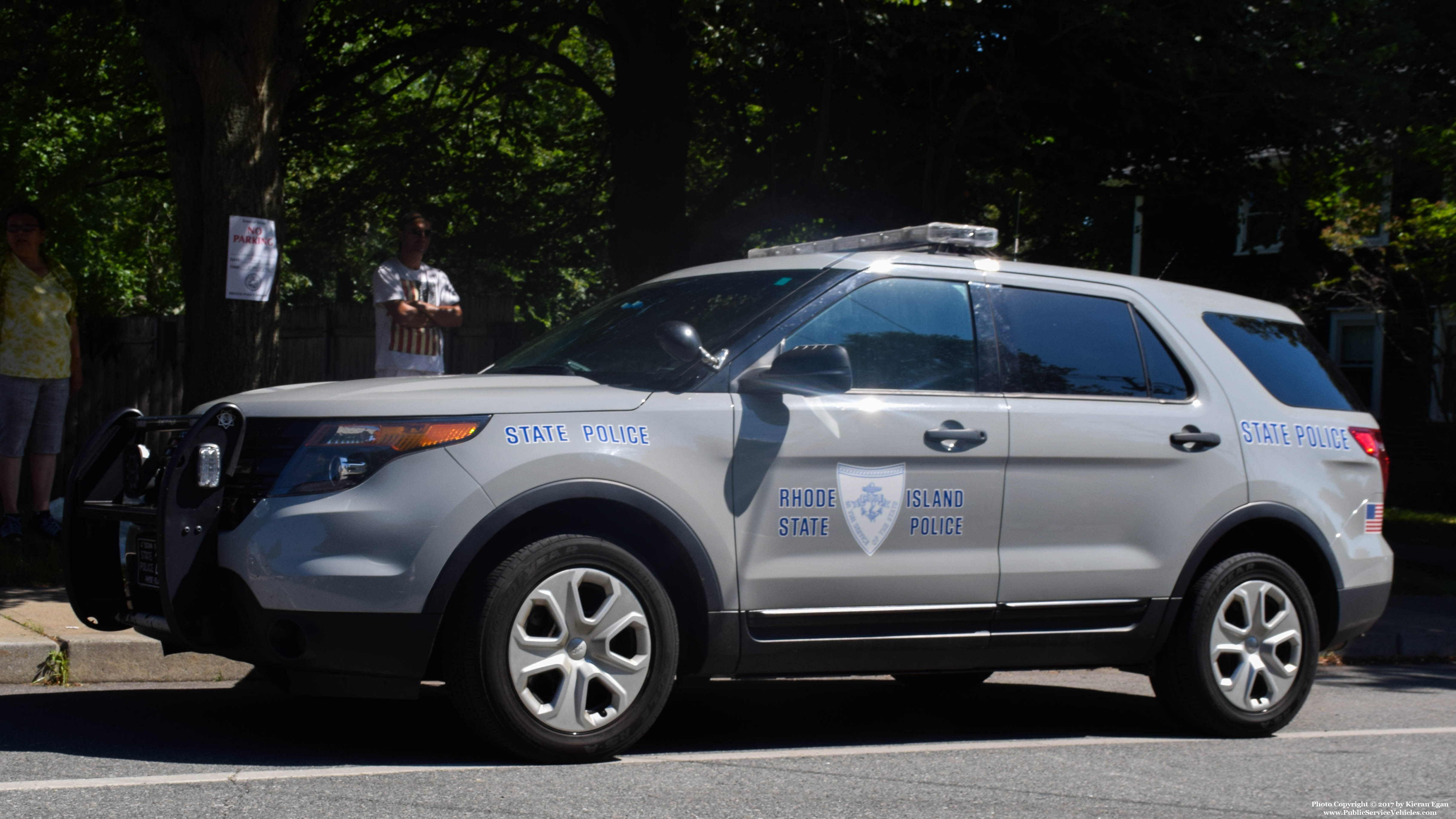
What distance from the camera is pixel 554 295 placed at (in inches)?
991

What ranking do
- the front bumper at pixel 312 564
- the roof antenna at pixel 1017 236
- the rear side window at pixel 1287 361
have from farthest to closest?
the roof antenna at pixel 1017 236, the rear side window at pixel 1287 361, the front bumper at pixel 312 564

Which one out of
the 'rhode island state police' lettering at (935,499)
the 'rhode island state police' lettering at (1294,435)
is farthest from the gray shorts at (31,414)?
the 'rhode island state police' lettering at (1294,435)

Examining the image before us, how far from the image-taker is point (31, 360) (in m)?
8.54

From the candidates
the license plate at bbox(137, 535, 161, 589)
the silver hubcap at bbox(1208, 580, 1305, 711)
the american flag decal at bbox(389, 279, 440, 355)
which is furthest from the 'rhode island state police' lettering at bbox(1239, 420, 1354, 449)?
the american flag decal at bbox(389, 279, 440, 355)

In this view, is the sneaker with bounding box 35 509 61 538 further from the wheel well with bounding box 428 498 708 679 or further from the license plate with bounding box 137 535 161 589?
the wheel well with bounding box 428 498 708 679

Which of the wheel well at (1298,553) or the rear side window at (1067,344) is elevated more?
the rear side window at (1067,344)

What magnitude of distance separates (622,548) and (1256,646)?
2.85m

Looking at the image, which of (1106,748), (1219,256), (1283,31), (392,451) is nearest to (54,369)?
(392,451)

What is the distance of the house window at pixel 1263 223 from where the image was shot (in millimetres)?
13406

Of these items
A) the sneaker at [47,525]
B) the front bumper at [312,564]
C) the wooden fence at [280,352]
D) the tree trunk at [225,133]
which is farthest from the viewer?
the wooden fence at [280,352]

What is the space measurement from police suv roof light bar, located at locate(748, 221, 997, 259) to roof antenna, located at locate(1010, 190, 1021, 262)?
0.62 feet

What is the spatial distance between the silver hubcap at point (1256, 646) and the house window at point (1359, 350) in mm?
Answer: 20350

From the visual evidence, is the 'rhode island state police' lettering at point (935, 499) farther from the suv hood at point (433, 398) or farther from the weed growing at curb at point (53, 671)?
the weed growing at curb at point (53, 671)

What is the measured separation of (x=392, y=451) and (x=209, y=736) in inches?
55.0
